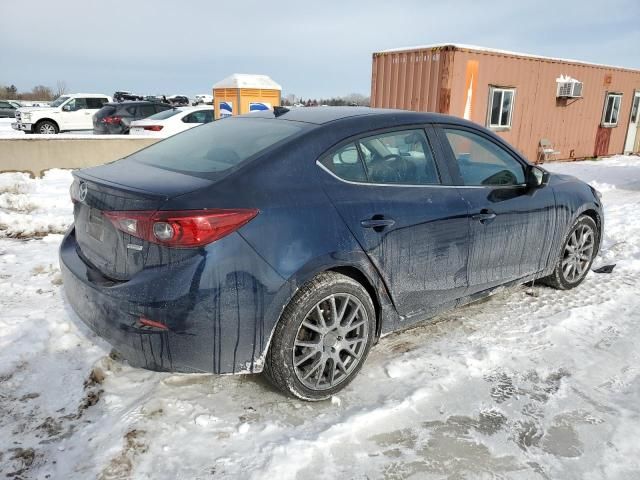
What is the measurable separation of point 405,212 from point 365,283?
484 millimetres

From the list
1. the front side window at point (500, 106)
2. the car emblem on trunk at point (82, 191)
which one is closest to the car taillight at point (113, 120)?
the front side window at point (500, 106)

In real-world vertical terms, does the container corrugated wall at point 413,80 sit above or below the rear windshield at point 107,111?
above

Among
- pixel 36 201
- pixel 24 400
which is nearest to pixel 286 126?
pixel 24 400

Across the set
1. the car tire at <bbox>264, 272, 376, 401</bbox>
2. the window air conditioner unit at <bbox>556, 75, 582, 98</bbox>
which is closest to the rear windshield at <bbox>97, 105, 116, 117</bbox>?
the window air conditioner unit at <bbox>556, 75, 582, 98</bbox>

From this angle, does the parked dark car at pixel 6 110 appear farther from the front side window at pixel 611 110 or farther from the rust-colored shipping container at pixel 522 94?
the front side window at pixel 611 110

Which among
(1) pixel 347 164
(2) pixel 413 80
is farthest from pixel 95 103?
(1) pixel 347 164

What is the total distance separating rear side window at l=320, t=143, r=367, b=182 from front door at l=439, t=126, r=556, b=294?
2.58 feet

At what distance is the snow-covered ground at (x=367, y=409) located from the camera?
2.35 meters

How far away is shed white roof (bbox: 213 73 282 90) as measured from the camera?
41.9 ft

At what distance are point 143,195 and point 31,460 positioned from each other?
1.31m

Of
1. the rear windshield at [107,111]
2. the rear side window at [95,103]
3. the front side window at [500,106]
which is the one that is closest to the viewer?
the front side window at [500,106]

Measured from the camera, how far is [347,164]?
2.91 metres

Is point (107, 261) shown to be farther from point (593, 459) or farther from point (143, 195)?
point (593, 459)

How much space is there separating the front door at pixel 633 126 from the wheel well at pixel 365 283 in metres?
18.3
